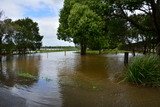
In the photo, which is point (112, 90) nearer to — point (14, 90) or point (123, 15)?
point (14, 90)

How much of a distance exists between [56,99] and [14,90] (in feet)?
9.42

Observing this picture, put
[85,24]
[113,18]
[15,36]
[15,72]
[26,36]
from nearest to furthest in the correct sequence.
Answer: [15,72] → [113,18] → [85,24] → [15,36] → [26,36]

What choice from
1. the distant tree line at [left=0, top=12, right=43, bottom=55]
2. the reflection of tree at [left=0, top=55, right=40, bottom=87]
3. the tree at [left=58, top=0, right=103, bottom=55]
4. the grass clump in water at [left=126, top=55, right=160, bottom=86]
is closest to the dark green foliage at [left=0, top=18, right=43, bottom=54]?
the distant tree line at [left=0, top=12, right=43, bottom=55]

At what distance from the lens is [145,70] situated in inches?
632

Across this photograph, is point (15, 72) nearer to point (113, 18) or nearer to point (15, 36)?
point (113, 18)

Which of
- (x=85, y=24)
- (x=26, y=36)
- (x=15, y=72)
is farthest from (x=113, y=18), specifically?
(x=26, y=36)

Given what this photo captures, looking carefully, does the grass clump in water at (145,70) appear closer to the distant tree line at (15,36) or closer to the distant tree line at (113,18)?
the distant tree line at (113,18)

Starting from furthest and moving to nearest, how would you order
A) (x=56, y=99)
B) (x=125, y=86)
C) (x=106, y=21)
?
(x=106, y=21)
(x=125, y=86)
(x=56, y=99)

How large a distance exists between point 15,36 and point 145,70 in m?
56.8

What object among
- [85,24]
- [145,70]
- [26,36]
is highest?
[26,36]

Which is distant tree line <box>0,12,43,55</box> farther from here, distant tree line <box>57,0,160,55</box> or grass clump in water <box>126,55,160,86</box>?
grass clump in water <box>126,55,160,86</box>

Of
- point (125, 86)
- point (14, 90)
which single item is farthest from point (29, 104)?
point (125, 86)

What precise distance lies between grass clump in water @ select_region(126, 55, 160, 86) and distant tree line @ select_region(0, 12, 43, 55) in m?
43.1

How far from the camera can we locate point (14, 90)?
14398 millimetres
